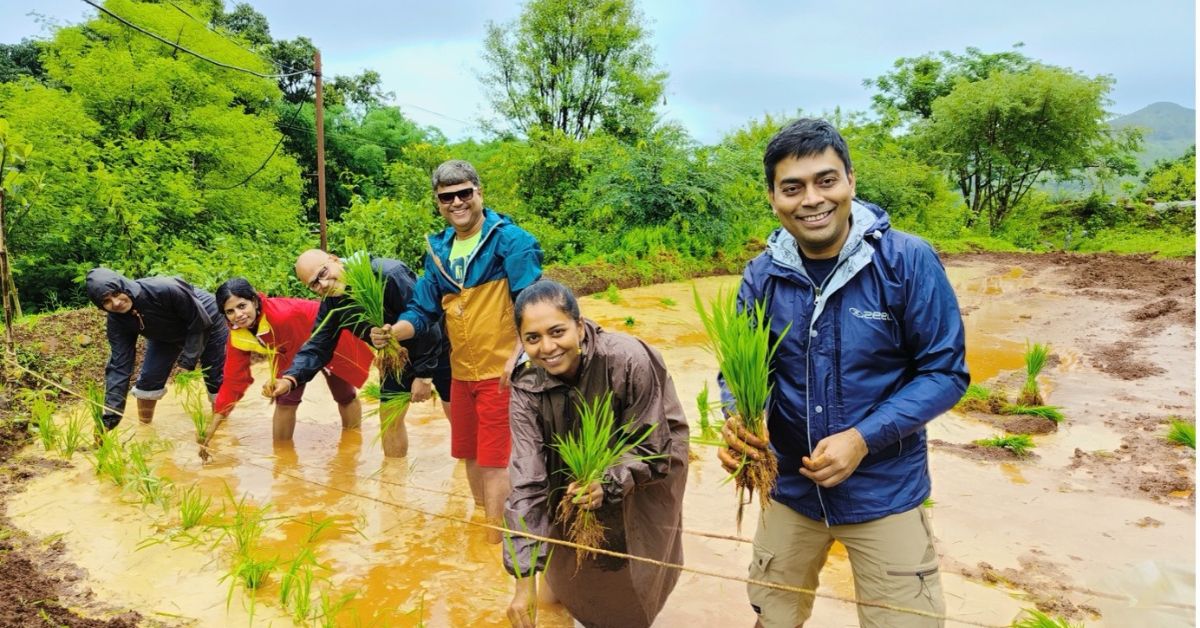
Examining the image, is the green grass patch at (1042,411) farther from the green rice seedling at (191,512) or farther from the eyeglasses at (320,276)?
the green rice seedling at (191,512)

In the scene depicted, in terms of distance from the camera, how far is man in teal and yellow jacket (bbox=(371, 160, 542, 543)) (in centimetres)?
343

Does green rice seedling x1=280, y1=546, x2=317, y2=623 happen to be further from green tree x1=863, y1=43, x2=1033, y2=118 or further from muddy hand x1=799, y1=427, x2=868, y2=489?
green tree x1=863, y1=43, x2=1033, y2=118

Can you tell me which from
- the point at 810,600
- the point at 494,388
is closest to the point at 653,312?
the point at 494,388

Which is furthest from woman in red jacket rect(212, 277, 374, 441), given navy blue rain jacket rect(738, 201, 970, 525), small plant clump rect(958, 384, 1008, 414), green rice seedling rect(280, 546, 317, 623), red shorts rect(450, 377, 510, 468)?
small plant clump rect(958, 384, 1008, 414)

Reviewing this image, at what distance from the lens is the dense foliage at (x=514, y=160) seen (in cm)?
1174

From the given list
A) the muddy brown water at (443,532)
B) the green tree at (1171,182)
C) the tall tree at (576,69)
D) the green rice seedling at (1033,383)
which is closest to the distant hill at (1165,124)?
the green tree at (1171,182)

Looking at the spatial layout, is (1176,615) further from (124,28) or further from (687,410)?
(124,28)

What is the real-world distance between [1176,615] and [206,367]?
5595 mm

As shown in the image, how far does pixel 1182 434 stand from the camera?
509 centimetres

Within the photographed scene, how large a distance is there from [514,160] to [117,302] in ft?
43.9

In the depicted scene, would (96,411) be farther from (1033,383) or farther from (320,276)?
(1033,383)

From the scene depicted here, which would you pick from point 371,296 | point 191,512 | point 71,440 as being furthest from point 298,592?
point 71,440

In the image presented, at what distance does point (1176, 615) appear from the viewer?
2.08 meters

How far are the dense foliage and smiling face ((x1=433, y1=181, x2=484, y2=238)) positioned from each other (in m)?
3.37
